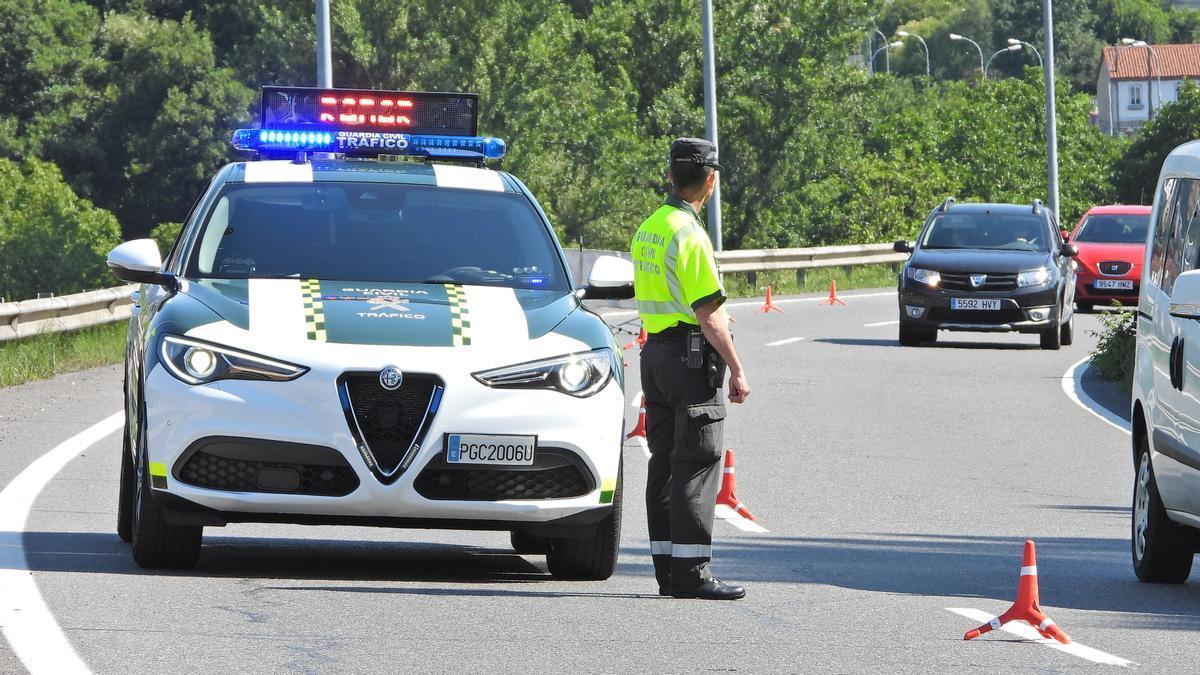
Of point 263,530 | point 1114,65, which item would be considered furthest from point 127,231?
point 1114,65

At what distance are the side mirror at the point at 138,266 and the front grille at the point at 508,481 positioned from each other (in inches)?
60.6

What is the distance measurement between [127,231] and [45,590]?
64445 millimetres

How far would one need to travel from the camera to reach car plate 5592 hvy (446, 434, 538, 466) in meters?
8.34

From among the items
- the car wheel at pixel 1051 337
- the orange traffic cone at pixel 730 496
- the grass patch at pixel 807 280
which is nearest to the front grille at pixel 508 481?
the orange traffic cone at pixel 730 496

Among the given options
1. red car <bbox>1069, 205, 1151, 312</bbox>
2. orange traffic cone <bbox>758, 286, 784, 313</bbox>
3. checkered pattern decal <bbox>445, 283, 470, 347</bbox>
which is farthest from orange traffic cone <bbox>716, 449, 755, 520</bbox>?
red car <bbox>1069, 205, 1151, 312</bbox>

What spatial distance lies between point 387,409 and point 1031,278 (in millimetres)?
18121

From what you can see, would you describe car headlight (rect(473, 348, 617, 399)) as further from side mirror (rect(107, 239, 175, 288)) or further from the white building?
the white building

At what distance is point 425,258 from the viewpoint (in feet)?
31.3

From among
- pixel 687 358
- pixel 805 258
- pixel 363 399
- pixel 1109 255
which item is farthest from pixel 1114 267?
pixel 363 399

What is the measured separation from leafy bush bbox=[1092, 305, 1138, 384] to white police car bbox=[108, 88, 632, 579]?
546 inches

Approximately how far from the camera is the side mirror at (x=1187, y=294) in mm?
8758

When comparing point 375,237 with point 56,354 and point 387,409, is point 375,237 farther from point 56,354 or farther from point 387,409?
point 56,354

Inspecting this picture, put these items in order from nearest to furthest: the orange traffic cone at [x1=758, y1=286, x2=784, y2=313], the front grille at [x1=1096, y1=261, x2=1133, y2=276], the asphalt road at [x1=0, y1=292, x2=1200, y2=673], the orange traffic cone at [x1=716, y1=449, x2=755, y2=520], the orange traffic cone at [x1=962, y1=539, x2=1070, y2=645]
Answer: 1. the asphalt road at [x1=0, y1=292, x2=1200, y2=673]
2. the orange traffic cone at [x1=962, y1=539, x2=1070, y2=645]
3. the orange traffic cone at [x1=716, y1=449, x2=755, y2=520]
4. the orange traffic cone at [x1=758, y1=286, x2=784, y2=313]
5. the front grille at [x1=1096, y1=261, x2=1133, y2=276]

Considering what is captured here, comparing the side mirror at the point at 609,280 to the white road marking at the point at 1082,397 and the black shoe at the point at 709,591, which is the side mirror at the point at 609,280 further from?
the white road marking at the point at 1082,397
